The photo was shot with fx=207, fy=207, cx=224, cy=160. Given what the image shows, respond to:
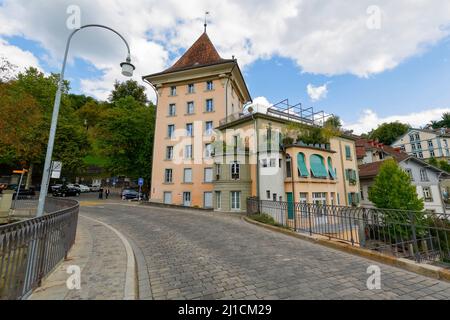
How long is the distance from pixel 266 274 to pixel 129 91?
173 ft

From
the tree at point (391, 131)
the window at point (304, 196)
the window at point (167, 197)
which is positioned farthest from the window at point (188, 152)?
the tree at point (391, 131)

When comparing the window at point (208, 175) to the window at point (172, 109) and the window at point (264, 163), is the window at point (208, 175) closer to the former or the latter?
the window at point (264, 163)

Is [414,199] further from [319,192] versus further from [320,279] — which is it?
[320,279]

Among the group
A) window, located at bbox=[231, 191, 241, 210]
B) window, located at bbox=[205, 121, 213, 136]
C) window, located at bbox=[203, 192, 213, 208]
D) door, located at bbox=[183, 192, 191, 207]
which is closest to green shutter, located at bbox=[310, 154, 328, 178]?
window, located at bbox=[231, 191, 241, 210]

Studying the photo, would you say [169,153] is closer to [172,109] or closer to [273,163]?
[172,109]

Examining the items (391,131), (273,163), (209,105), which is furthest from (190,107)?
(391,131)

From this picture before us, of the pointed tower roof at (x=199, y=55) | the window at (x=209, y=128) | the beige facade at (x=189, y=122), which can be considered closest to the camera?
the beige facade at (x=189, y=122)

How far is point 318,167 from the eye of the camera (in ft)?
67.6

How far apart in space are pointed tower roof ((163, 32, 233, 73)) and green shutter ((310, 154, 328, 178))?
1819 cm

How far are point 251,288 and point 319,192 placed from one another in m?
18.3

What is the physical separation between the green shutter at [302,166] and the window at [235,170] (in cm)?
562

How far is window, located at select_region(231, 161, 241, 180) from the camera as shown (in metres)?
20.4

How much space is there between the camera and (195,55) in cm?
3022

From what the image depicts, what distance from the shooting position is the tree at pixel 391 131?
69000 mm
